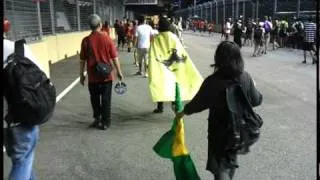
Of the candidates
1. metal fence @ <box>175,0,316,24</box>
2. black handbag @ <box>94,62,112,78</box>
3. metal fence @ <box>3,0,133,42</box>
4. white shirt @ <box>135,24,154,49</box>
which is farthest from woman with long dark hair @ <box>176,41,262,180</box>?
metal fence @ <box>175,0,316,24</box>

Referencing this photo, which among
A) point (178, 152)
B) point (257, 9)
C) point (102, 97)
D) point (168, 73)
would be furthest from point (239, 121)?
point (257, 9)

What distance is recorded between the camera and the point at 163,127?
9.07 metres

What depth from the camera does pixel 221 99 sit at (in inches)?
180

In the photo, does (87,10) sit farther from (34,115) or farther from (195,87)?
(34,115)

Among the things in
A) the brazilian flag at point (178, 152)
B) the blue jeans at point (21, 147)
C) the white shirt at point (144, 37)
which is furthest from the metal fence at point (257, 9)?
the blue jeans at point (21, 147)

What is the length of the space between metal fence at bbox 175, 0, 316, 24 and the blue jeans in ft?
52.2

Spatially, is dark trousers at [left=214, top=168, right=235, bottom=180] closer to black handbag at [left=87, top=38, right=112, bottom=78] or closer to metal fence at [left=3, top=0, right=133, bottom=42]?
black handbag at [left=87, top=38, right=112, bottom=78]

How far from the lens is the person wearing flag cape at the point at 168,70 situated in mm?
9664

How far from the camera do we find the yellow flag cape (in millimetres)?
9656

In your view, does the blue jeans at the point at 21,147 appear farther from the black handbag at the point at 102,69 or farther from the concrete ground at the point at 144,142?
the black handbag at the point at 102,69

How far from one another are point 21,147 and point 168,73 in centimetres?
519

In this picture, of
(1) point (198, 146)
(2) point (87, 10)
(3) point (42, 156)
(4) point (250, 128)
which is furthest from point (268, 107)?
(2) point (87, 10)

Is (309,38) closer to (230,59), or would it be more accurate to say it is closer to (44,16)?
(44,16)

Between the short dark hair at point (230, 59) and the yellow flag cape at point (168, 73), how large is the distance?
491cm
